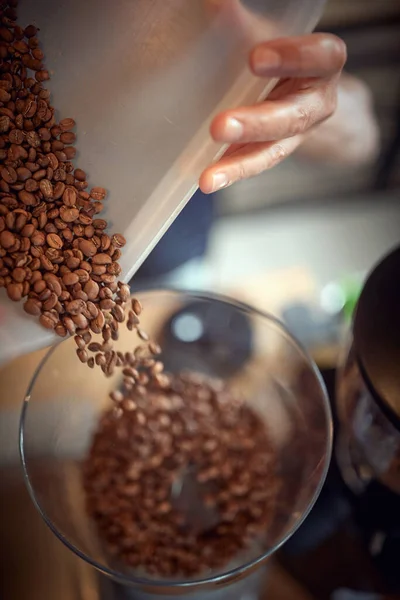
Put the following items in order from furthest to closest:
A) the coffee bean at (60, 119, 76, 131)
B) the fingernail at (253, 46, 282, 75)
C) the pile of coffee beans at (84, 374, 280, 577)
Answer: the pile of coffee beans at (84, 374, 280, 577)
the coffee bean at (60, 119, 76, 131)
the fingernail at (253, 46, 282, 75)

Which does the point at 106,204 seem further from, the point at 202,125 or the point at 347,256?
the point at 347,256

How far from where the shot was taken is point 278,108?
598mm

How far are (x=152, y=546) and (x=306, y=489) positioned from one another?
0.70 ft

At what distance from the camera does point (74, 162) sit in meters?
0.65

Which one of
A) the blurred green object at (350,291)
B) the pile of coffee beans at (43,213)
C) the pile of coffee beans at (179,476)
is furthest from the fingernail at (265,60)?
the blurred green object at (350,291)

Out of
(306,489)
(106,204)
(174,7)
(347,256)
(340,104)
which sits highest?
(174,7)

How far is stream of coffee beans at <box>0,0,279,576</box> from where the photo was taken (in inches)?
24.1

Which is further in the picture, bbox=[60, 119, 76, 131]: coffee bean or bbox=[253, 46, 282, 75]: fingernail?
bbox=[60, 119, 76, 131]: coffee bean

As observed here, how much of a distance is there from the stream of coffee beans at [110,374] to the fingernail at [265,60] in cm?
21

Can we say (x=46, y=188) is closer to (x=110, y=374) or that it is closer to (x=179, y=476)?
(x=110, y=374)

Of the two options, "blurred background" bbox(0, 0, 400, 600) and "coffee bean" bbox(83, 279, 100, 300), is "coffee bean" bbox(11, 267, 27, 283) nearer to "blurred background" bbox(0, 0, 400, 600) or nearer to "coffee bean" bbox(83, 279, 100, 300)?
"coffee bean" bbox(83, 279, 100, 300)

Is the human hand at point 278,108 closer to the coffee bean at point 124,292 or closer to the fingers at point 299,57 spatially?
the fingers at point 299,57

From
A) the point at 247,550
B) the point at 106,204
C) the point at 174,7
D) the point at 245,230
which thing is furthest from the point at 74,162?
the point at 245,230

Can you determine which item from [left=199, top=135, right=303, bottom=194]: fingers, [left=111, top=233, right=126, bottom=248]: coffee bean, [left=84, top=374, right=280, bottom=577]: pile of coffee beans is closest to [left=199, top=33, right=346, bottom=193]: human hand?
[left=199, top=135, right=303, bottom=194]: fingers
